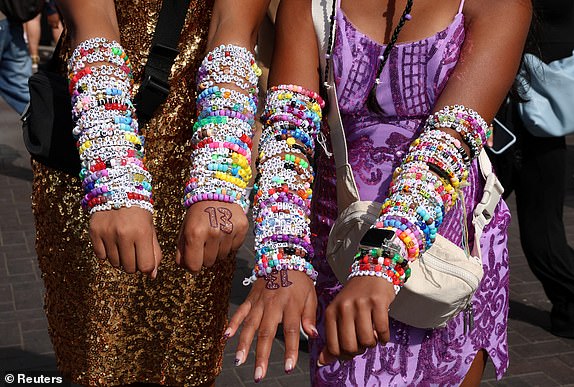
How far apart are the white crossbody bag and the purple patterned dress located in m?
0.04

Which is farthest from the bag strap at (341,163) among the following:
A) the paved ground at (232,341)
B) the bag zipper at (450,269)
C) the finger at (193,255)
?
the paved ground at (232,341)

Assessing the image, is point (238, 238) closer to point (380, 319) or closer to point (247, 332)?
point (247, 332)

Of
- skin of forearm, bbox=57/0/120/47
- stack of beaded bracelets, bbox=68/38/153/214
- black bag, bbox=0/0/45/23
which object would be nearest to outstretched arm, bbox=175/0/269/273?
stack of beaded bracelets, bbox=68/38/153/214

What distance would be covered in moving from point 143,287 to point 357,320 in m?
0.97

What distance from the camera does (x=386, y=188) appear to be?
2176 mm

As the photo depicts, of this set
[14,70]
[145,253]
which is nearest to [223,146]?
[145,253]

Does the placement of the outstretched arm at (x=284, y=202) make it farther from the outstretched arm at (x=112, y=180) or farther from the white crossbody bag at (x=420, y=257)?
the outstretched arm at (x=112, y=180)

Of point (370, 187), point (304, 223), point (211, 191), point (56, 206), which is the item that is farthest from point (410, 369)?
point (56, 206)

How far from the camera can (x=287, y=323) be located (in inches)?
68.7

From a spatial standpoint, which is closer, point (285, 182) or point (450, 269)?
point (285, 182)

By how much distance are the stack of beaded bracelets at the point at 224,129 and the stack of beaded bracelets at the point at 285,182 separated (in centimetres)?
6

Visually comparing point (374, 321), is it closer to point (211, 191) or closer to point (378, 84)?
point (211, 191)

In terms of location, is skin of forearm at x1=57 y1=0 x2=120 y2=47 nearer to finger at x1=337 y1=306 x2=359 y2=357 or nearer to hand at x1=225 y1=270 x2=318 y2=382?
hand at x1=225 y1=270 x2=318 y2=382

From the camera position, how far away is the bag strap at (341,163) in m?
2.11
